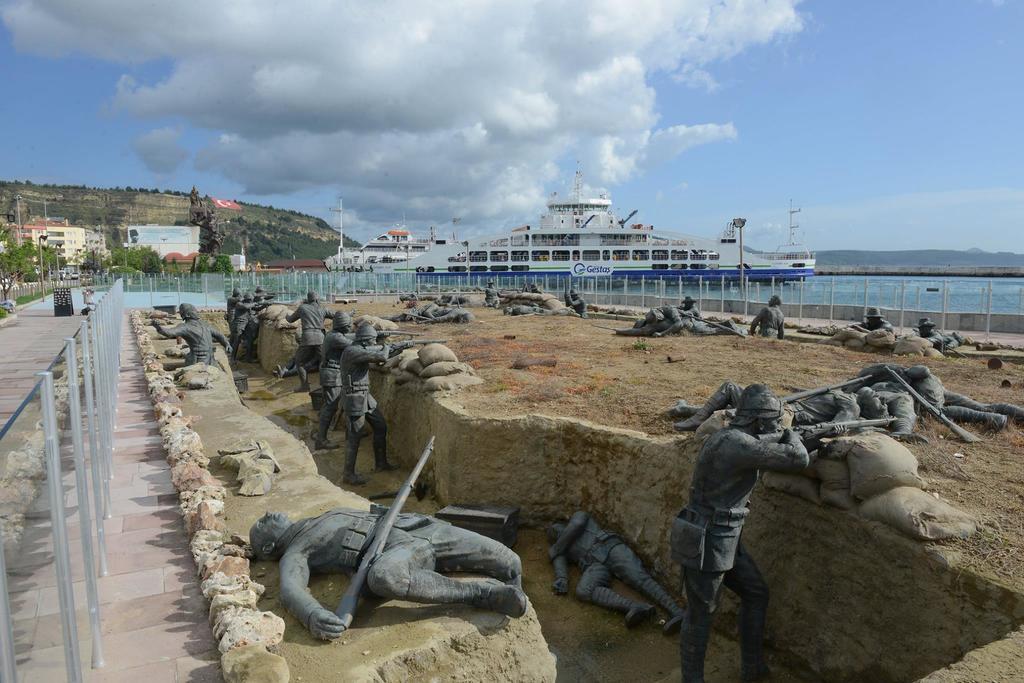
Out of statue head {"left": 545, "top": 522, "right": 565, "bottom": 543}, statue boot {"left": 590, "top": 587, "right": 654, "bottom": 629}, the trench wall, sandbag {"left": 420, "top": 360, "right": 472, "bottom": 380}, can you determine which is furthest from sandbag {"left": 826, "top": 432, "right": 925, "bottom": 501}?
sandbag {"left": 420, "top": 360, "right": 472, "bottom": 380}

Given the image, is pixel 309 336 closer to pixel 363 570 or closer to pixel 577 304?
pixel 577 304

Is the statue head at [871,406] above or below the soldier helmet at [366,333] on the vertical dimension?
below

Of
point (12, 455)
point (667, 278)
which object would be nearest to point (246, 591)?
point (12, 455)

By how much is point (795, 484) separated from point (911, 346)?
9119 mm

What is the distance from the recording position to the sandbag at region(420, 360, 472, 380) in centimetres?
1098

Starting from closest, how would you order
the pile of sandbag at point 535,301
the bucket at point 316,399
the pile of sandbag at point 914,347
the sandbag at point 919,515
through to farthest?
the sandbag at point 919,515 → the pile of sandbag at point 914,347 → the bucket at point 316,399 → the pile of sandbag at point 535,301

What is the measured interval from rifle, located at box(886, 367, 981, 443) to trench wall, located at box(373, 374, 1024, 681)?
243 centimetres

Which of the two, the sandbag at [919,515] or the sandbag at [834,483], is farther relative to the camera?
the sandbag at [834,483]

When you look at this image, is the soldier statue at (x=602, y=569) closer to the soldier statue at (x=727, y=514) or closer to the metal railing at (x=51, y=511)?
the soldier statue at (x=727, y=514)

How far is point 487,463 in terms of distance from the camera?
8875 mm

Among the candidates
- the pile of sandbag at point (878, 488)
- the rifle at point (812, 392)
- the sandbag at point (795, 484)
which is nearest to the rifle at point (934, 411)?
the rifle at point (812, 392)

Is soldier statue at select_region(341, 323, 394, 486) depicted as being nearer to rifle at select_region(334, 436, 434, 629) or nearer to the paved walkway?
the paved walkway

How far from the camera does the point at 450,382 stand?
10.6 meters

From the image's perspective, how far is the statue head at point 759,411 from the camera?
5.08m
